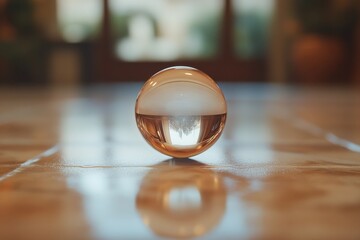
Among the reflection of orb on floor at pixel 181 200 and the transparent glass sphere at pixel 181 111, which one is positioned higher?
the transparent glass sphere at pixel 181 111

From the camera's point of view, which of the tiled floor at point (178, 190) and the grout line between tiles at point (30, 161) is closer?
the tiled floor at point (178, 190)

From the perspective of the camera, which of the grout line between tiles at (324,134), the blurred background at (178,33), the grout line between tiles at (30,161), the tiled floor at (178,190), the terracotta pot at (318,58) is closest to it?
the tiled floor at (178,190)

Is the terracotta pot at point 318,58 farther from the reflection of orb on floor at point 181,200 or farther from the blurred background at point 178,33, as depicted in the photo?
the reflection of orb on floor at point 181,200

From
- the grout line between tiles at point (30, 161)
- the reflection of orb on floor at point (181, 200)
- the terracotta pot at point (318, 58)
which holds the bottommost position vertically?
the reflection of orb on floor at point (181, 200)

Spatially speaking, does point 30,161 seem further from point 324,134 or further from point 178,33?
point 178,33

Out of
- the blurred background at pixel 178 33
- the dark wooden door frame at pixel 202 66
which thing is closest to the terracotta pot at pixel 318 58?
the blurred background at pixel 178 33

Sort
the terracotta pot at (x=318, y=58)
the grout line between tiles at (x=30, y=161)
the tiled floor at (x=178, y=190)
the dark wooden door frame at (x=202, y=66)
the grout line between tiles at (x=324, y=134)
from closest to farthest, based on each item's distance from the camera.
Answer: the tiled floor at (x=178, y=190) → the grout line between tiles at (x=30, y=161) → the grout line between tiles at (x=324, y=134) → the terracotta pot at (x=318, y=58) → the dark wooden door frame at (x=202, y=66)

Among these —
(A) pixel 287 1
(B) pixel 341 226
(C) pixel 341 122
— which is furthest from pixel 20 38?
(B) pixel 341 226
